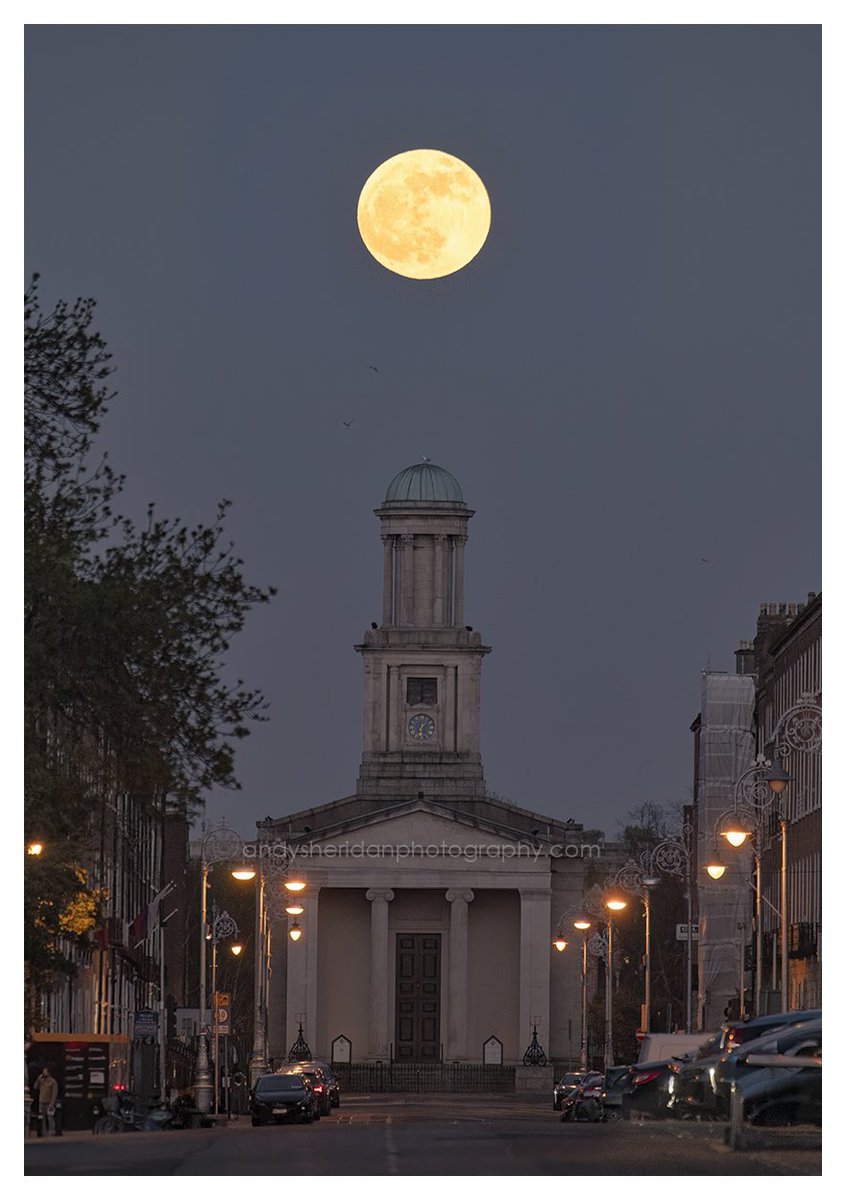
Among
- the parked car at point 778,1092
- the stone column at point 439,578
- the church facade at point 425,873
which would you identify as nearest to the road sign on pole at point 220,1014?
the parked car at point 778,1092

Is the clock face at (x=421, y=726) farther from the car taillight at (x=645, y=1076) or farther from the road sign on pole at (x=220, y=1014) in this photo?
the car taillight at (x=645, y=1076)

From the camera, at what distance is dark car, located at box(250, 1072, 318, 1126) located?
185 feet

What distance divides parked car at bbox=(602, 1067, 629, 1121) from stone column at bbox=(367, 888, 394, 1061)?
3004 inches

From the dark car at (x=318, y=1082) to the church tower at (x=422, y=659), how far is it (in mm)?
62849

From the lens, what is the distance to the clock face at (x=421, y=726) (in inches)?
5531

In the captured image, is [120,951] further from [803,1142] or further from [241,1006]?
[241,1006]

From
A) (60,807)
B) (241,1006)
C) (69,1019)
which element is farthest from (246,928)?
(60,807)

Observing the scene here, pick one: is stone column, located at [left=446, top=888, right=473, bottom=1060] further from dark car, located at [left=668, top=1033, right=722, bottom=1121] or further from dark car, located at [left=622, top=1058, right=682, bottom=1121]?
dark car, located at [left=668, top=1033, right=722, bottom=1121]

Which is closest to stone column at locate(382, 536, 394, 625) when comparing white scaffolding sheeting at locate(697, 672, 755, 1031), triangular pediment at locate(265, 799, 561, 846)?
triangular pediment at locate(265, 799, 561, 846)

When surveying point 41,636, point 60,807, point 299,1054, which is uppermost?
point 41,636

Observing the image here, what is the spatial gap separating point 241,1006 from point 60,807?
127 m

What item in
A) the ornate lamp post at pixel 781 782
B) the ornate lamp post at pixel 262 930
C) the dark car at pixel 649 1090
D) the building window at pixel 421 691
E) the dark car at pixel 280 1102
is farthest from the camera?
the building window at pixel 421 691

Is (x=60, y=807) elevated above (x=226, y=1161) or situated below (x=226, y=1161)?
above

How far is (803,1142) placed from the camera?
1284 inches
